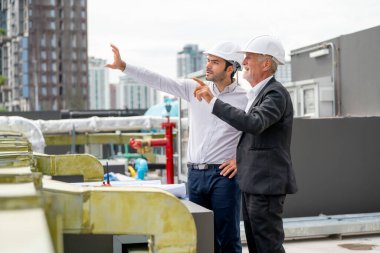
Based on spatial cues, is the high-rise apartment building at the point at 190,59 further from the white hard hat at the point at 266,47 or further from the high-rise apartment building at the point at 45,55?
the white hard hat at the point at 266,47

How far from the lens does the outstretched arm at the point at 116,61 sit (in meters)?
3.79

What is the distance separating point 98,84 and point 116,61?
516 ft

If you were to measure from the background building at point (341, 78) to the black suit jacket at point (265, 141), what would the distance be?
8592 millimetres

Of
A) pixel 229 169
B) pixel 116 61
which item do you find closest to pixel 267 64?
pixel 229 169

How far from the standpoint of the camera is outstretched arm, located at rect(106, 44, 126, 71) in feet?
12.4

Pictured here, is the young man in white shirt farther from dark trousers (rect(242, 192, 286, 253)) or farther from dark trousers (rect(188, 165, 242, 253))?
dark trousers (rect(242, 192, 286, 253))

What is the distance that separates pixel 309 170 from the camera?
27.2 ft

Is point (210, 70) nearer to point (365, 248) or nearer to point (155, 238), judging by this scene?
point (155, 238)

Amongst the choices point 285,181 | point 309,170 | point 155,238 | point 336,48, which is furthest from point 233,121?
point 336,48

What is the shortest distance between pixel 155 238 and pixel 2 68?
4458 inches

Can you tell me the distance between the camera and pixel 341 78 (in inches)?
494

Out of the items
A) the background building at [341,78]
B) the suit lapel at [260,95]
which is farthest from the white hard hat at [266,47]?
the background building at [341,78]

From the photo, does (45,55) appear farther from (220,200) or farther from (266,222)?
(266,222)

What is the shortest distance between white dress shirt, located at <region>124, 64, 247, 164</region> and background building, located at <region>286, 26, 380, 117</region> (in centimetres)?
795
